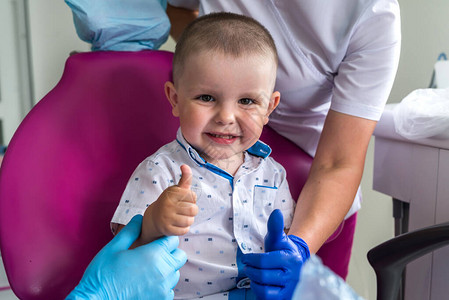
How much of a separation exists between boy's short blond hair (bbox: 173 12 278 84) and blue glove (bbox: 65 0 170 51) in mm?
225

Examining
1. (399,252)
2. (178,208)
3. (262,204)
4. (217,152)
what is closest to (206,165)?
(217,152)

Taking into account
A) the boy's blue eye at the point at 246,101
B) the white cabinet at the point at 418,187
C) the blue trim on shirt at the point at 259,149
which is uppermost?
the boy's blue eye at the point at 246,101

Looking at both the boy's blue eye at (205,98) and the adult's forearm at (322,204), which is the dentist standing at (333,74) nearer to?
the adult's forearm at (322,204)

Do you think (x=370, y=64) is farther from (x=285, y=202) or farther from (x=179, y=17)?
(x=179, y=17)

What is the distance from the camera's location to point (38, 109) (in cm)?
94

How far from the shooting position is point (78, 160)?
0.94m

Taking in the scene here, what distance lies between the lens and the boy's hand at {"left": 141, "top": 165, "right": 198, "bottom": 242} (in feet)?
2.11

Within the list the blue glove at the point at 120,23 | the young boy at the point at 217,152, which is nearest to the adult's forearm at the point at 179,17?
the blue glove at the point at 120,23

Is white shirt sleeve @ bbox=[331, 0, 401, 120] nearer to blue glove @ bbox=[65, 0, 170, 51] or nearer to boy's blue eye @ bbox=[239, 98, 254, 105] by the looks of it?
boy's blue eye @ bbox=[239, 98, 254, 105]

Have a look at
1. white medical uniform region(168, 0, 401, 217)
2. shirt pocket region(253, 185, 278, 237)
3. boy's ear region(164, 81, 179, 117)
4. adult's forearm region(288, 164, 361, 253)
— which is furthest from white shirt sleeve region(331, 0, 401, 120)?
boy's ear region(164, 81, 179, 117)

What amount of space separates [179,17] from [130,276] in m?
0.82

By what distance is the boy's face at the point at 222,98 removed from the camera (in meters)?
0.79

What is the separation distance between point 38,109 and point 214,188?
39cm

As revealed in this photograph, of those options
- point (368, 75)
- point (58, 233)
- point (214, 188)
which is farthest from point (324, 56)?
point (58, 233)
